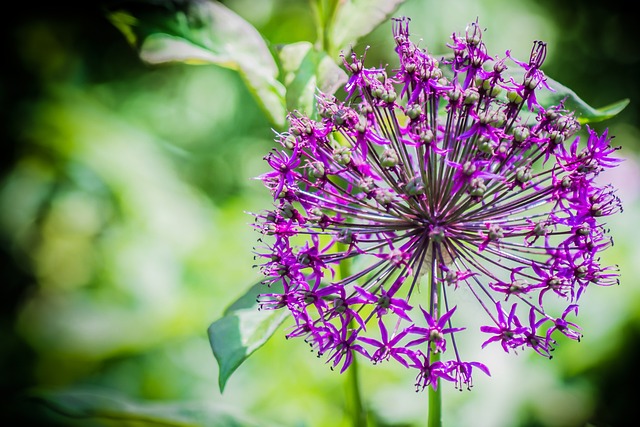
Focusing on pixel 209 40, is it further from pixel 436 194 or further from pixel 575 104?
pixel 575 104

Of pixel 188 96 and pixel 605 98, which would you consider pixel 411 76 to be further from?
pixel 605 98

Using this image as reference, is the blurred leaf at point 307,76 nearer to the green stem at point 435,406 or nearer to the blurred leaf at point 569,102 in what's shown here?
the blurred leaf at point 569,102

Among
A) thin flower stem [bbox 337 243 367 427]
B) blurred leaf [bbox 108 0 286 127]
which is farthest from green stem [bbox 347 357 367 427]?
blurred leaf [bbox 108 0 286 127]

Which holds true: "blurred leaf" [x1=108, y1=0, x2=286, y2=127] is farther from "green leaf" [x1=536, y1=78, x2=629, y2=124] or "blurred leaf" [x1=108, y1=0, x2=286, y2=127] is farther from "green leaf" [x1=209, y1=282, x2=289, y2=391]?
"green leaf" [x1=536, y1=78, x2=629, y2=124]

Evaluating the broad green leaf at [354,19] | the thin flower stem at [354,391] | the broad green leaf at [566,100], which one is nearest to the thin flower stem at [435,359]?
the thin flower stem at [354,391]

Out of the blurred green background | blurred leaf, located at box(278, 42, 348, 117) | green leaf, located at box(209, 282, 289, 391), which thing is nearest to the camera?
green leaf, located at box(209, 282, 289, 391)
